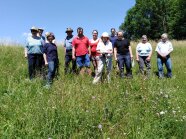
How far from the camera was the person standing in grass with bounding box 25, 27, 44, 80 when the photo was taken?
1166 cm

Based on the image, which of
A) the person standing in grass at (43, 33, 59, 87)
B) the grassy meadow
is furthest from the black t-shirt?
the grassy meadow

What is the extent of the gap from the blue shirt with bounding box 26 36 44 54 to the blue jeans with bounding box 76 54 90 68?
4.46 ft

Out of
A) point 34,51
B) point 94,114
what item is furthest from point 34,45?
point 94,114

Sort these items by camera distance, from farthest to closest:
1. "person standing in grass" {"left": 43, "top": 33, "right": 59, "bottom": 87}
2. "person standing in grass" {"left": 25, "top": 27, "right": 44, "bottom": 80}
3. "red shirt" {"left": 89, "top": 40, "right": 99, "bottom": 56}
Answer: "red shirt" {"left": 89, "top": 40, "right": 99, "bottom": 56} < "person standing in grass" {"left": 25, "top": 27, "right": 44, "bottom": 80} < "person standing in grass" {"left": 43, "top": 33, "right": 59, "bottom": 87}

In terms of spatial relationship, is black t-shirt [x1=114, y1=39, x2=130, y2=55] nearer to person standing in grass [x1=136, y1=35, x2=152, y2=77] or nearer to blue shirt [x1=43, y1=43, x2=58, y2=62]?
person standing in grass [x1=136, y1=35, x2=152, y2=77]

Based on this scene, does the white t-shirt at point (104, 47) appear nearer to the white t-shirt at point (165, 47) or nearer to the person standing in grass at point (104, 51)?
the person standing in grass at point (104, 51)

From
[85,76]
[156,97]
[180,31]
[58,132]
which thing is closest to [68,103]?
[58,132]

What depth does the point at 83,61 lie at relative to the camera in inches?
499

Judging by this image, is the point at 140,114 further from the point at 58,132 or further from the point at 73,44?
the point at 73,44

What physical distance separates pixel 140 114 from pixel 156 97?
2.11 ft

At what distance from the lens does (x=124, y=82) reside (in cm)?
947

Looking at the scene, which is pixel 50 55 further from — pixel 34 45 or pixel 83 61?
pixel 83 61

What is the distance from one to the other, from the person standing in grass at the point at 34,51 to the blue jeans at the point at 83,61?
1.28 m

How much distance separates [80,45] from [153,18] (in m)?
60.3
